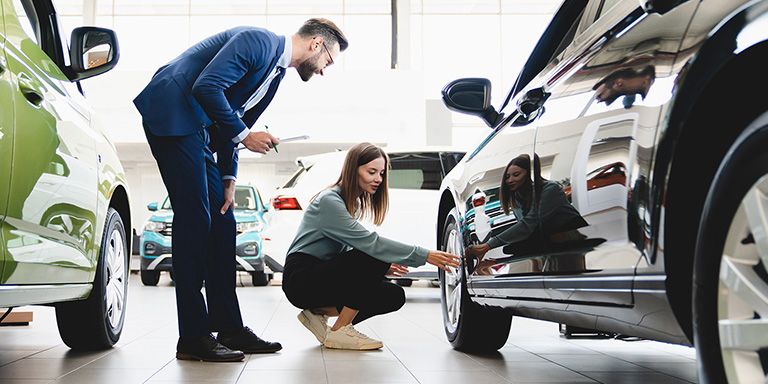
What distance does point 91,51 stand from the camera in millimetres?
3684

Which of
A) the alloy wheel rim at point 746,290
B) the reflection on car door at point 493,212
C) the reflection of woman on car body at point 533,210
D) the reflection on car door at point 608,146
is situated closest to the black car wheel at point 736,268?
the alloy wheel rim at point 746,290

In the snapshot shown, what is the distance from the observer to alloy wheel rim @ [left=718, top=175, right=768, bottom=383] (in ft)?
4.65

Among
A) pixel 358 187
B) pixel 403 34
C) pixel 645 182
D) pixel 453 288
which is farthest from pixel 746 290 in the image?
pixel 403 34

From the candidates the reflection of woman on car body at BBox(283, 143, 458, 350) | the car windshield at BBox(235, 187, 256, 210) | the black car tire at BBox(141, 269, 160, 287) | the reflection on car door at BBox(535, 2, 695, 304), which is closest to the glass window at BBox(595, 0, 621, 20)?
the reflection on car door at BBox(535, 2, 695, 304)

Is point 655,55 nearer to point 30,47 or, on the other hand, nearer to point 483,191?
point 483,191

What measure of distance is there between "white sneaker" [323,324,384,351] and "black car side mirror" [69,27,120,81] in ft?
5.36

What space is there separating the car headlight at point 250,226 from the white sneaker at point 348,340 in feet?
24.2

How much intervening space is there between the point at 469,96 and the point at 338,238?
111 centimetres

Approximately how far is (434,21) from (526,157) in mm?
21810

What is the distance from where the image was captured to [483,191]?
3449mm

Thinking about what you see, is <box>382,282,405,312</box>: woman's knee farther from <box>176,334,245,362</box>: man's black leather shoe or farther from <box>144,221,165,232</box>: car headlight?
<box>144,221,165,232</box>: car headlight

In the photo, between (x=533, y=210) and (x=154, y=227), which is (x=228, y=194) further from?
(x=154, y=227)

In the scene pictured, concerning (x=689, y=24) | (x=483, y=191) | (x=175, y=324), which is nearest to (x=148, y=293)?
(x=175, y=324)

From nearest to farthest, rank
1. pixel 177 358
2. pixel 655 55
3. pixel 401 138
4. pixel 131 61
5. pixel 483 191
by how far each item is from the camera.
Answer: pixel 655 55 → pixel 483 191 → pixel 177 358 → pixel 401 138 → pixel 131 61
